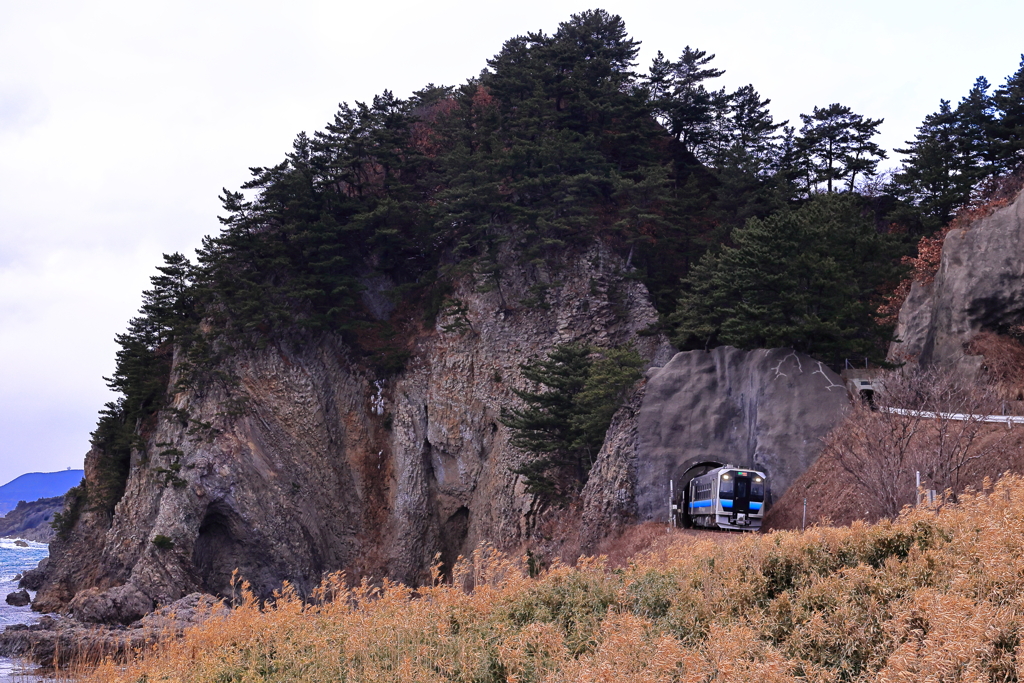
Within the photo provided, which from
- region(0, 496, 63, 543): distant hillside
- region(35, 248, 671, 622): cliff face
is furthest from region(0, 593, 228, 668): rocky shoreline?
region(0, 496, 63, 543): distant hillside

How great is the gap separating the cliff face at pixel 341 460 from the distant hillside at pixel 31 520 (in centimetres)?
9099

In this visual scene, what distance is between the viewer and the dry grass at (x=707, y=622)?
7176 mm

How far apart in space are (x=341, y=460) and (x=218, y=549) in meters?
8.63

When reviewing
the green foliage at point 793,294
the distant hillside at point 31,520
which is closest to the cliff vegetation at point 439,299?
the green foliage at point 793,294

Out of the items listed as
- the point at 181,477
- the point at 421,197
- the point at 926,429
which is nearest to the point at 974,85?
the point at 926,429

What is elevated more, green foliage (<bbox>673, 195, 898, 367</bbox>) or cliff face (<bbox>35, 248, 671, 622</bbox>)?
green foliage (<bbox>673, 195, 898, 367</bbox>)

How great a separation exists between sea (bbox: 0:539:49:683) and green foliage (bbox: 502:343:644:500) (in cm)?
2045

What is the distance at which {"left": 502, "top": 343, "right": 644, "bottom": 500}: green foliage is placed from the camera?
32312mm

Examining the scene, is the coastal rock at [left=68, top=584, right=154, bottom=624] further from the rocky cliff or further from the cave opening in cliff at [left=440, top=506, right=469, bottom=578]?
the cave opening in cliff at [left=440, top=506, right=469, bottom=578]

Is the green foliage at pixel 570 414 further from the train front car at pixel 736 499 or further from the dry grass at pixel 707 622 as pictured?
the dry grass at pixel 707 622

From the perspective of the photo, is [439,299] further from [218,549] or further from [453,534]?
[218,549]

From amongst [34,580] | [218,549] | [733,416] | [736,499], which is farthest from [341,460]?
[34,580]

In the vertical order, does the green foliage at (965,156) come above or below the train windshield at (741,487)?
above

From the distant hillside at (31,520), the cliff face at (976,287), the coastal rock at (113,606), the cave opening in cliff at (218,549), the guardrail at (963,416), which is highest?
the cliff face at (976,287)
